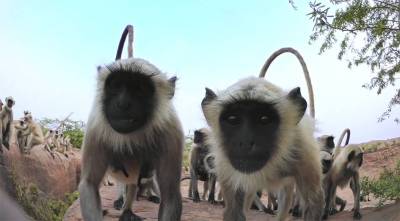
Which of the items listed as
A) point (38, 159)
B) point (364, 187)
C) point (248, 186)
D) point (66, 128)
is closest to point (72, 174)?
point (38, 159)

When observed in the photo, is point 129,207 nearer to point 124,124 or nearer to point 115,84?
point 124,124

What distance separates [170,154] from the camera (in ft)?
15.2

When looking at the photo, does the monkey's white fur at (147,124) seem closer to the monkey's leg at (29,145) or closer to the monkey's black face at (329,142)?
the monkey's black face at (329,142)

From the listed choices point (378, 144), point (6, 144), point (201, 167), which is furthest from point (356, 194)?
point (378, 144)

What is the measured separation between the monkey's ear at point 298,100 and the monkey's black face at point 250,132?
23 cm

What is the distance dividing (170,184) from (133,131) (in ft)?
1.70

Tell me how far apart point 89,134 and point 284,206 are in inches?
83.5

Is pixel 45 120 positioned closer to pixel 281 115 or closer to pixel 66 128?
pixel 66 128

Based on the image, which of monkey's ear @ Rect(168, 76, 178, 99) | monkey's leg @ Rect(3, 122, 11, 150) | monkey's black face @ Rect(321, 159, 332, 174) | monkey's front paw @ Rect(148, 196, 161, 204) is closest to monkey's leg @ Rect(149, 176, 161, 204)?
monkey's front paw @ Rect(148, 196, 161, 204)

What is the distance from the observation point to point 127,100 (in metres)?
4.36

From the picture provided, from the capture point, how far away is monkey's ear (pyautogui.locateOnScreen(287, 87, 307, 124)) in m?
4.36

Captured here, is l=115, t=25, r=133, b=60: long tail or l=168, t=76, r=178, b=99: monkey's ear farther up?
l=115, t=25, r=133, b=60: long tail

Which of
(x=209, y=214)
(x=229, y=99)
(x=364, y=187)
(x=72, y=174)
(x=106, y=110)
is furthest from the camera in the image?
(x=72, y=174)

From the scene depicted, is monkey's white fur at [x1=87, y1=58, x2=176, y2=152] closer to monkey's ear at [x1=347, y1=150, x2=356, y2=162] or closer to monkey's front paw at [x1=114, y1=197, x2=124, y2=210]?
monkey's front paw at [x1=114, y1=197, x2=124, y2=210]
